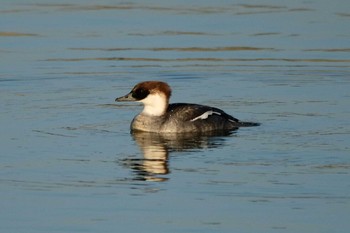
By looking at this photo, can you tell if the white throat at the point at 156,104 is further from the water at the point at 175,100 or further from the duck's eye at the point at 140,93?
the water at the point at 175,100

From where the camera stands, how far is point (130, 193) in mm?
13273

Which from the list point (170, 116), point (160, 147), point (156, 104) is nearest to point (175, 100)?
point (156, 104)

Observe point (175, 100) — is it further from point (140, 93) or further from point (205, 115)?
point (205, 115)

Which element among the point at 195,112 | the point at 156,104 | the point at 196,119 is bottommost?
the point at 196,119

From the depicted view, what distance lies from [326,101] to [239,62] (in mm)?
3840

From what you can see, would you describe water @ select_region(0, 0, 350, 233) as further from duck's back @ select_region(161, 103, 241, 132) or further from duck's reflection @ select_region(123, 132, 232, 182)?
duck's back @ select_region(161, 103, 241, 132)

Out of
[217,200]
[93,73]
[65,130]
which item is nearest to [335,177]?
[217,200]

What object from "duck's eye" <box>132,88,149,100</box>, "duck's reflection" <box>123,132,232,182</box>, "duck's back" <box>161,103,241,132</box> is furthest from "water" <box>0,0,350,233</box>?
"duck's eye" <box>132,88,149,100</box>

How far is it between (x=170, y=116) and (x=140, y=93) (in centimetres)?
69

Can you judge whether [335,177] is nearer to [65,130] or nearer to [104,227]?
[104,227]

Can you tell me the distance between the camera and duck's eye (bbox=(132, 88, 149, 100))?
18.0 m

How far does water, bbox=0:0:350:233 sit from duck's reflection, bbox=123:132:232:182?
Result: 3 centimetres

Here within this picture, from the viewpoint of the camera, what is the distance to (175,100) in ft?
67.9

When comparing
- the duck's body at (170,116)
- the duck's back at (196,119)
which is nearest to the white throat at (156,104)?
the duck's body at (170,116)
